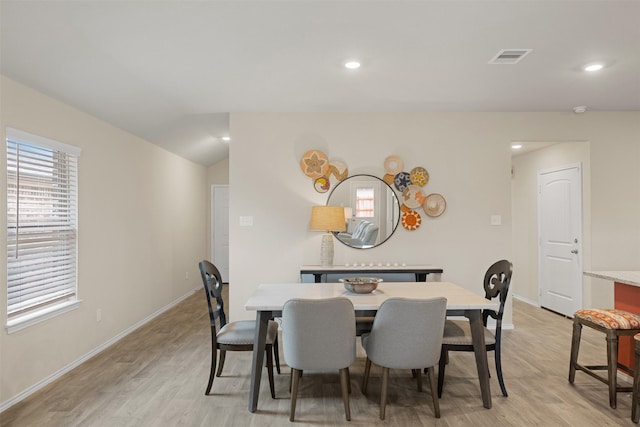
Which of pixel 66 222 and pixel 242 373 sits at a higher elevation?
pixel 66 222

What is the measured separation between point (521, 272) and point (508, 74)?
3.74 meters

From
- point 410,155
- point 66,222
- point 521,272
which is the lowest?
point 521,272

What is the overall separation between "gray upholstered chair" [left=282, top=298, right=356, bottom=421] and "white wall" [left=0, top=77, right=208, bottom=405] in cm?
195

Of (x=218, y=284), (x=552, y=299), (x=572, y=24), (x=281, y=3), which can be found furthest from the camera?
(x=552, y=299)

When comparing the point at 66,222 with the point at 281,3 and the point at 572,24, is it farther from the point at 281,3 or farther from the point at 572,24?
the point at 572,24

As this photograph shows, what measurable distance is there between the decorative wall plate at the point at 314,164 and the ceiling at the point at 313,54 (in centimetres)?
56

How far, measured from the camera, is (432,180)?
4672 mm

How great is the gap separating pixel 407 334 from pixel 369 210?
224 centimetres

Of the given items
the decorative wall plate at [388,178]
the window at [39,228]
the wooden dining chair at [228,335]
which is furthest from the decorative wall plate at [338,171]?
the window at [39,228]

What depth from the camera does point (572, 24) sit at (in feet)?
8.50

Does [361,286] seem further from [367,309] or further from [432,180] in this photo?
[432,180]

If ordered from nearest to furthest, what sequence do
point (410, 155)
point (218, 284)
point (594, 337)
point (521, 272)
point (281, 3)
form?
point (281, 3)
point (218, 284)
point (594, 337)
point (410, 155)
point (521, 272)

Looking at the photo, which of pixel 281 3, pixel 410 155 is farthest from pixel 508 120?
pixel 281 3

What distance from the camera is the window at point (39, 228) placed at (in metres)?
2.92
